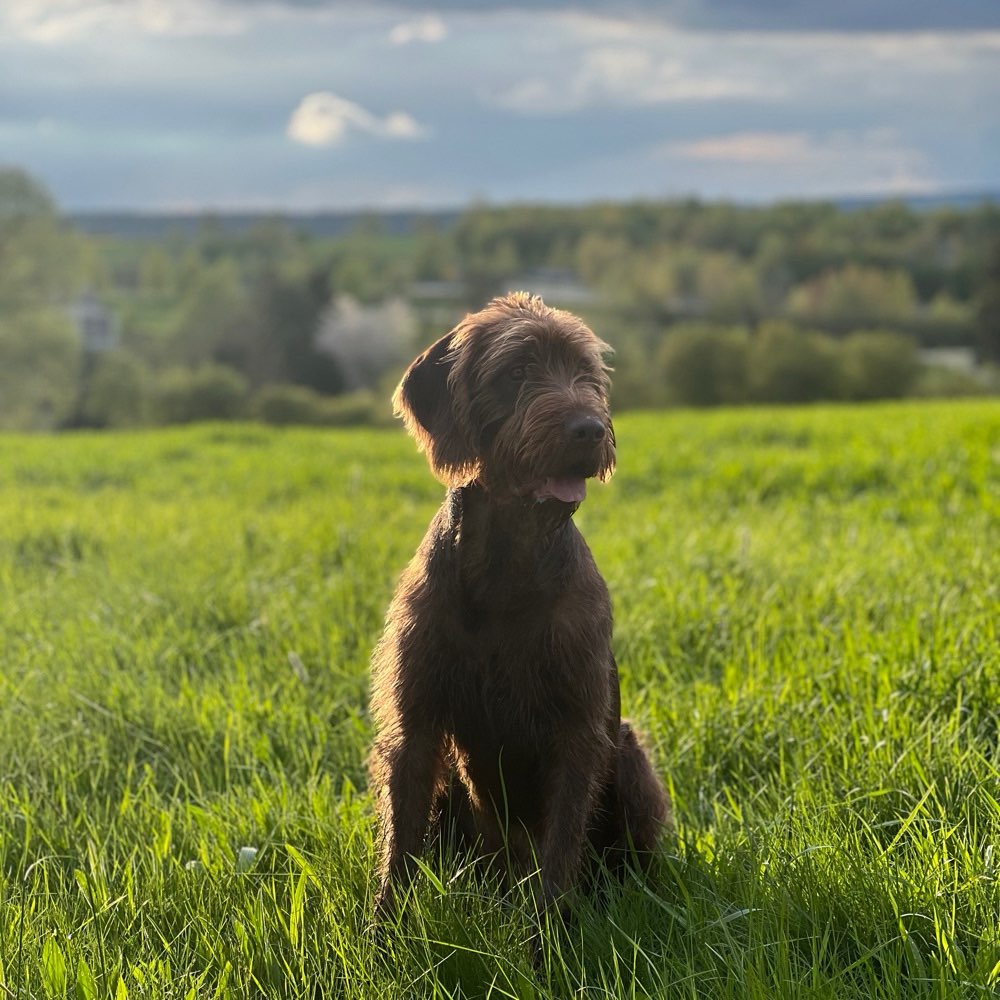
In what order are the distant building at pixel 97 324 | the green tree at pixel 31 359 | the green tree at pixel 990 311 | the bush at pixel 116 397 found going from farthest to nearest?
the distant building at pixel 97 324, the green tree at pixel 990 311, the bush at pixel 116 397, the green tree at pixel 31 359

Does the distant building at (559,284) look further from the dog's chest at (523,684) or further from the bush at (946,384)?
the dog's chest at (523,684)

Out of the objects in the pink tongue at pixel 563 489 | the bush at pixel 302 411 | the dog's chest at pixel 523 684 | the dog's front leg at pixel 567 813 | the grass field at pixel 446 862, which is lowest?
the bush at pixel 302 411

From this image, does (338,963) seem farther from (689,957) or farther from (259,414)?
(259,414)

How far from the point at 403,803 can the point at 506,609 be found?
26.4 inches

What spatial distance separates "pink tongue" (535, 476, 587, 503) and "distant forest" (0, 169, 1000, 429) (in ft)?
83.1

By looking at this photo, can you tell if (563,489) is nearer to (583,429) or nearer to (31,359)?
(583,429)

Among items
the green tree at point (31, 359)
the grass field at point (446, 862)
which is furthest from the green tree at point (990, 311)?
the grass field at point (446, 862)

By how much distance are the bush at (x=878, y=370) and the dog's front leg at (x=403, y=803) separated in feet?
177

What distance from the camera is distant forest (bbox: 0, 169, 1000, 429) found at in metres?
45.5

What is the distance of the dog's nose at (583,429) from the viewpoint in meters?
2.79

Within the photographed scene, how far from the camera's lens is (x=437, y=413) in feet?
10.5

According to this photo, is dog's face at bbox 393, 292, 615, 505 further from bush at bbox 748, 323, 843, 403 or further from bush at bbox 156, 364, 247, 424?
bush at bbox 748, 323, 843, 403

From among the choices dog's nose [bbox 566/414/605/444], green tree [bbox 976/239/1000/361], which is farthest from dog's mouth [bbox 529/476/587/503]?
green tree [bbox 976/239/1000/361]

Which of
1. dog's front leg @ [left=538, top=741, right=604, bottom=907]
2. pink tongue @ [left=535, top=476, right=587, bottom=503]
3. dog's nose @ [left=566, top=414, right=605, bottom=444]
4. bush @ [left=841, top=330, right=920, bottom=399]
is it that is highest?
dog's nose @ [left=566, top=414, right=605, bottom=444]
